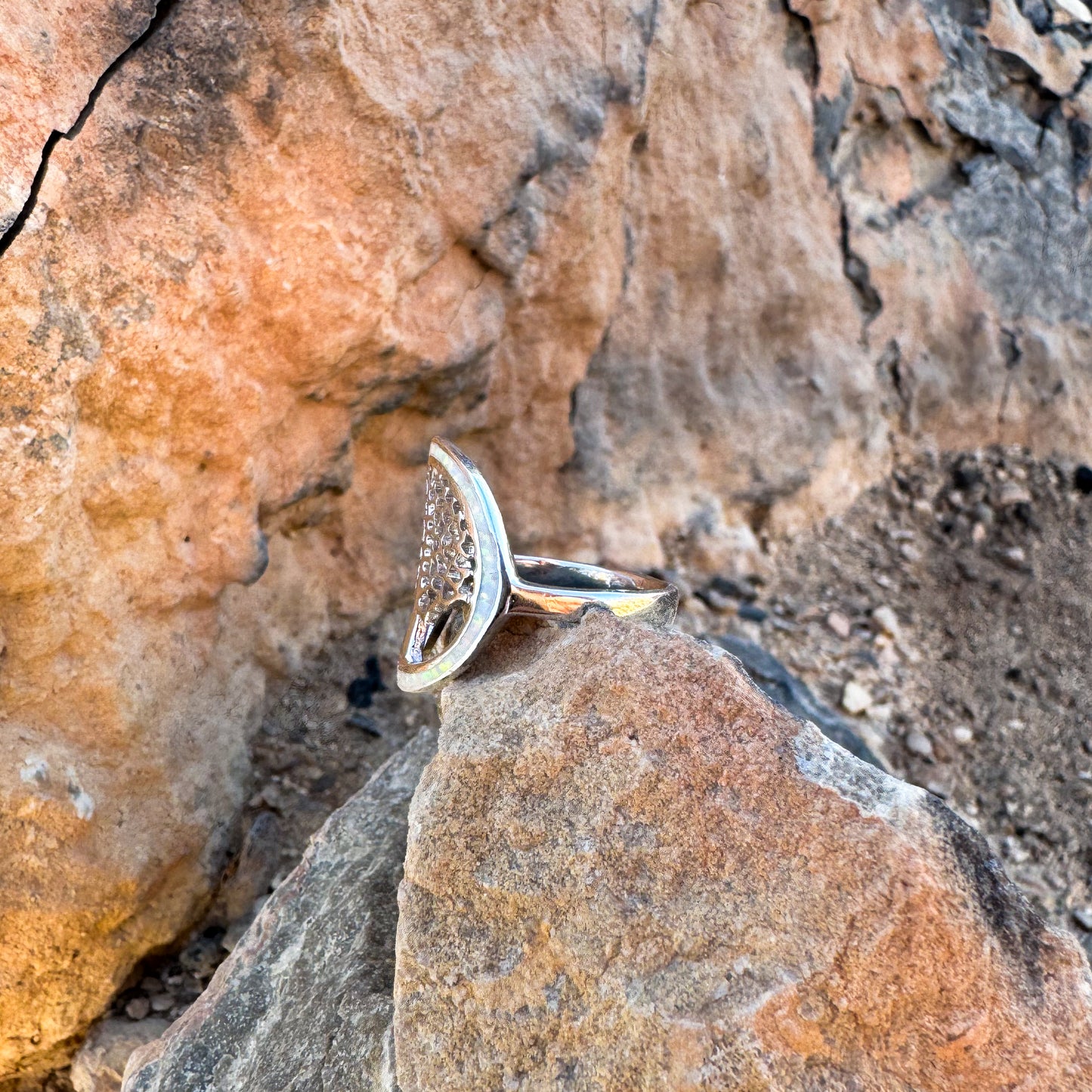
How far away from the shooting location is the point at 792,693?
172 cm

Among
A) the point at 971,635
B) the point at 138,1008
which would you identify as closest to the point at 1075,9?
the point at 971,635

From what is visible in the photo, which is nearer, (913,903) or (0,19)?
(913,903)

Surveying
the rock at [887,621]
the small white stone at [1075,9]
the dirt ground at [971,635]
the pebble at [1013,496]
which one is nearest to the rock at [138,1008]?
the dirt ground at [971,635]

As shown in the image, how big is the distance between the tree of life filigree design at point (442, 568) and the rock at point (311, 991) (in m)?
0.24

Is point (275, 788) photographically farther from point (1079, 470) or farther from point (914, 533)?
point (1079, 470)

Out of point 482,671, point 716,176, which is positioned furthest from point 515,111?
point 482,671

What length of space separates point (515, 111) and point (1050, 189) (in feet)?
4.98

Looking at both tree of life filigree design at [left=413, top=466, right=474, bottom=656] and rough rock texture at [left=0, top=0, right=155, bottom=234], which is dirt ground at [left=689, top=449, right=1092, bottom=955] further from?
rough rock texture at [left=0, top=0, right=155, bottom=234]

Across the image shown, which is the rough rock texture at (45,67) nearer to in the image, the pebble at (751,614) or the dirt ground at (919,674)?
the dirt ground at (919,674)

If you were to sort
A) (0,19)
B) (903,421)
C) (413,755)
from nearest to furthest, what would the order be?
Result: 1. (0,19)
2. (413,755)
3. (903,421)

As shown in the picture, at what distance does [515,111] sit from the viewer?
1649mm

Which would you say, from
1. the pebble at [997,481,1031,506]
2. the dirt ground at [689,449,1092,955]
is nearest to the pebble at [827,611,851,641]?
the dirt ground at [689,449,1092,955]

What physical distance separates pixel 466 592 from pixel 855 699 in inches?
36.5

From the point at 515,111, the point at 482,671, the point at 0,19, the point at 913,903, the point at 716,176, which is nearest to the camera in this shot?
the point at 913,903
